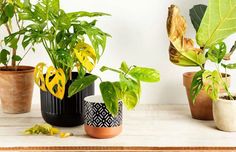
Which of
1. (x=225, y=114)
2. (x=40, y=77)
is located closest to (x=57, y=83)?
(x=40, y=77)

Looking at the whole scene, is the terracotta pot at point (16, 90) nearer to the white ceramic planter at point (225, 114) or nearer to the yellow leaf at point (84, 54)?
the yellow leaf at point (84, 54)

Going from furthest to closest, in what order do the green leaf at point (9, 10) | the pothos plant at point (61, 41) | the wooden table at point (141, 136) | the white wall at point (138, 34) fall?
the white wall at point (138, 34), the green leaf at point (9, 10), the pothos plant at point (61, 41), the wooden table at point (141, 136)

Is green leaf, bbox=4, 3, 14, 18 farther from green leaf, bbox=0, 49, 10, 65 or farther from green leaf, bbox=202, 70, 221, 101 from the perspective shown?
green leaf, bbox=202, 70, 221, 101

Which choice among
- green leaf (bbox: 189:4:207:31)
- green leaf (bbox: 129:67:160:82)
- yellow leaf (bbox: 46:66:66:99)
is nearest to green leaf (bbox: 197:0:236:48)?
green leaf (bbox: 189:4:207:31)

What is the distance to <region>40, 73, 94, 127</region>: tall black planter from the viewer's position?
1503 mm

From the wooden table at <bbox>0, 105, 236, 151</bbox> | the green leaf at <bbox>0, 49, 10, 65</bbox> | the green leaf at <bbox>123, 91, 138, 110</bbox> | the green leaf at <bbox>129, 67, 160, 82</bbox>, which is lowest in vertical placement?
the wooden table at <bbox>0, 105, 236, 151</bbox>

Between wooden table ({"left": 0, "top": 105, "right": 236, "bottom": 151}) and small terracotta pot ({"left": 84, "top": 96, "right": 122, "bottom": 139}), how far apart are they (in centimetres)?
2

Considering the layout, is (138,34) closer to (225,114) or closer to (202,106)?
(202,106)

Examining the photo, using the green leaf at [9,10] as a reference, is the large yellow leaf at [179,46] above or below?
below

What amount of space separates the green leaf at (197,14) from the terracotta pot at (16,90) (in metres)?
0.61

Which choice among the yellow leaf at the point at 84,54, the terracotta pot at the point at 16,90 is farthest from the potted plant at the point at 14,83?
the yellow leaf at the point at 84,54

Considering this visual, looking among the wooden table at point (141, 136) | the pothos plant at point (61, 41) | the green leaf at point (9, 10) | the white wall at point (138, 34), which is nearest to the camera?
the wooden table at point (141, 136)

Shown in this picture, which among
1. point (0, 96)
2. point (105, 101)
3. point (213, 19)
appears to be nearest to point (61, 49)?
point (105, 101)

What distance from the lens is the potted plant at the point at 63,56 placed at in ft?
4.71
